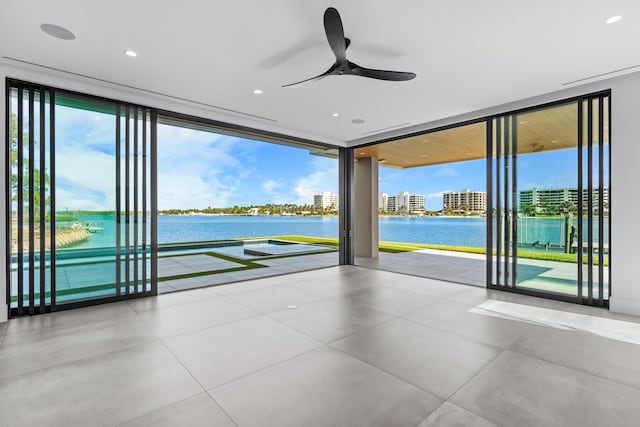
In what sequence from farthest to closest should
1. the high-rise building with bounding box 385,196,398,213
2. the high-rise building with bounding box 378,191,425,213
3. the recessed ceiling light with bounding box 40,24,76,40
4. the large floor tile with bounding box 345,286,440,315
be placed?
1. the high-rise building with bounding box 378,191,425,213
2. the high-rise building with bounding box 385,196,398,213
3. the large floor tile with bounding box 345,286,440,315
4. the recessed ceiling light with bounding box 40,24,76,40

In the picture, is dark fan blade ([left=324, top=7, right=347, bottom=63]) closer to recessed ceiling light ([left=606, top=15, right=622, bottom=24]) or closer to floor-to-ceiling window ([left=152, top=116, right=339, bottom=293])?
recessed ceiling light ([left=606, top=15, right=622, bottom=24])

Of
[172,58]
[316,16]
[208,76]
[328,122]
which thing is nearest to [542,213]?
[328,122]

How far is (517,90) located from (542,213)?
6.47 ft

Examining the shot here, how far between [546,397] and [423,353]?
961mm

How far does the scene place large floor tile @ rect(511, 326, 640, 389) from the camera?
261 centimetres

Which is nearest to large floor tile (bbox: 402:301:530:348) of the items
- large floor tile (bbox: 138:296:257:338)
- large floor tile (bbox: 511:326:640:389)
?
large floor tile (bbox: 511:326:640:389)

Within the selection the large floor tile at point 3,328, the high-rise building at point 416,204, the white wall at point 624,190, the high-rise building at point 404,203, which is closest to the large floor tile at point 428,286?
the white wall at point 624,190

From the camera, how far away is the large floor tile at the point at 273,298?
176 inches

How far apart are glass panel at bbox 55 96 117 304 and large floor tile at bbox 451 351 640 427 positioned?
4950mm

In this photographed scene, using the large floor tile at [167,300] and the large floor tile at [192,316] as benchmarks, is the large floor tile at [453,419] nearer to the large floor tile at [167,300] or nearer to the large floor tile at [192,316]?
the large floor tile at [192,316]

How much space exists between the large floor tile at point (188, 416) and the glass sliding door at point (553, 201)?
5.00 m

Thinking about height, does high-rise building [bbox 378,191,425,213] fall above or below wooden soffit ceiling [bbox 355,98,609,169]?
below

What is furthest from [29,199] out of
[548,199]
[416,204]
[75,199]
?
[416,204]

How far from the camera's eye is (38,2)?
104 inches
